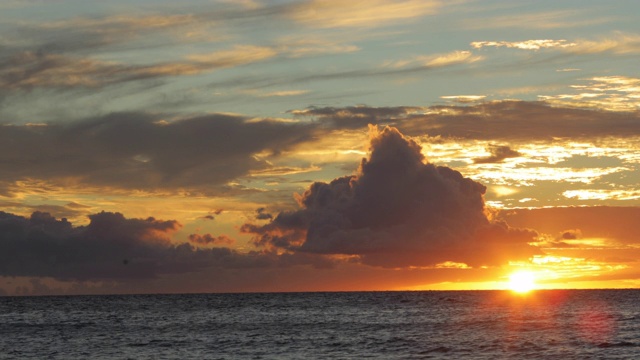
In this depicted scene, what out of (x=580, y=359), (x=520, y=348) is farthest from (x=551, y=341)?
(x=580, y=359)

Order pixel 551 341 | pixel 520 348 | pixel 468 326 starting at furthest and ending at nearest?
pixel 468 326 → pixel 551 341 → pixel 520 348

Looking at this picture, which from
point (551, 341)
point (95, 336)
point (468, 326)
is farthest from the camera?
point (468, 326)

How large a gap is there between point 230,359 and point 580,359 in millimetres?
31946

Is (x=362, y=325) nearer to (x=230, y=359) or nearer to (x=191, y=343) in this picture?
(x=191, y=343)

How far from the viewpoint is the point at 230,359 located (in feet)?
264

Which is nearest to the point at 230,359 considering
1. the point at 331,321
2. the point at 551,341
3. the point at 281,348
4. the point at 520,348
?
the point at 281,348

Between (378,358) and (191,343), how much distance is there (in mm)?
28154

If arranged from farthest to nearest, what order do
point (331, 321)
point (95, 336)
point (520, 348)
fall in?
point (331, 321)
point (95, 336)
point (520, 348)

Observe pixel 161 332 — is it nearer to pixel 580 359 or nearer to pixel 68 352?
pixel 68 352

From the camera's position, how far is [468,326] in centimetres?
12269

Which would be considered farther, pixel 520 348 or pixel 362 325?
pixel 362 325

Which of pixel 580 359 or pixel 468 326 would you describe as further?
pixel 468 326

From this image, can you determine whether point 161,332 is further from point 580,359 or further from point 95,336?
point 580,359

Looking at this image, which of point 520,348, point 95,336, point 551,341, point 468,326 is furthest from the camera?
point 468,326
